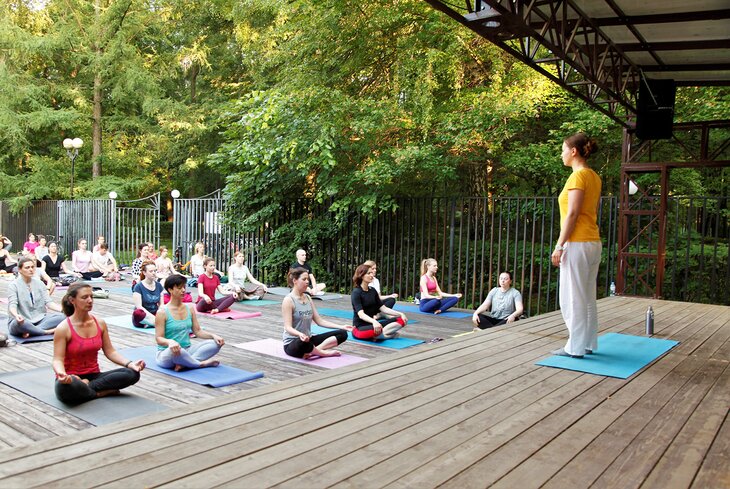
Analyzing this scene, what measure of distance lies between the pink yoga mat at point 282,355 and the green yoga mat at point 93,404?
1763 millimetres

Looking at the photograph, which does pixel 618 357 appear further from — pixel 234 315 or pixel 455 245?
pixel 455 245

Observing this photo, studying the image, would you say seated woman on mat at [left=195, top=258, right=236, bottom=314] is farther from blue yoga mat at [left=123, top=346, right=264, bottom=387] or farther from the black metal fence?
the black metal fence

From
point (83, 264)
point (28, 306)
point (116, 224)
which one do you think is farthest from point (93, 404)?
point (116, 224)

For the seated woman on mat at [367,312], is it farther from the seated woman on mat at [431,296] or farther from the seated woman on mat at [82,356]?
the seated woman on mat at [82,356]

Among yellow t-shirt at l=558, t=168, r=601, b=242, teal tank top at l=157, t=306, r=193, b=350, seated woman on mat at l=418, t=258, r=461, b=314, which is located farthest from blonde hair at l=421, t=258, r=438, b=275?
yellow t-shirt at l=558, t=168, r=601, b=242

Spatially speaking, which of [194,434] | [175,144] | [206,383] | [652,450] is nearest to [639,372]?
[652,450]

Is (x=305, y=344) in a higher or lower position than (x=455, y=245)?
lower

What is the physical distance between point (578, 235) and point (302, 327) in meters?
2.95

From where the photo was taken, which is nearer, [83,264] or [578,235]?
[578,235]

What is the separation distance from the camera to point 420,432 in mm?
2691

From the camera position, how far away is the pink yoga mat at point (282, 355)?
5.80 metres

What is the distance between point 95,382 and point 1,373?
4.90 ft

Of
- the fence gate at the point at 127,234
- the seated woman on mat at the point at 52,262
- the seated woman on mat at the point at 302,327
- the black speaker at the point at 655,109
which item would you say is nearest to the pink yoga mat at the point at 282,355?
the seated woman on mat at the point at 302,327

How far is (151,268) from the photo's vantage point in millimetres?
7262
